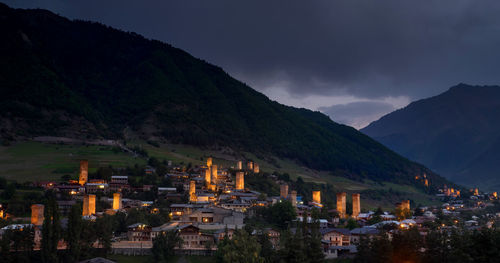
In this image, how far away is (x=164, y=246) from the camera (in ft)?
200

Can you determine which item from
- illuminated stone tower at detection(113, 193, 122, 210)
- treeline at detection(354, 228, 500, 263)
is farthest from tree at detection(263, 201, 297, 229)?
illuminated stone tower at detection(113, 193, 122, 210)

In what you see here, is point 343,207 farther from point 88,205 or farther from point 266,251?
point 88,205

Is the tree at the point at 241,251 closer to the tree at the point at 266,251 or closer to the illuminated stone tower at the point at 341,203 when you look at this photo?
the tree at the point at 266,251

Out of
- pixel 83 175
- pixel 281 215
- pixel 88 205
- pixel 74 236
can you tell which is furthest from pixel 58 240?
pixel 83 175

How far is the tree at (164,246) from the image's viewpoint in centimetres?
6037

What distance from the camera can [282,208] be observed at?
80.8 metres

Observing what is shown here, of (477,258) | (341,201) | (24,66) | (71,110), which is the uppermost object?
(24,66)

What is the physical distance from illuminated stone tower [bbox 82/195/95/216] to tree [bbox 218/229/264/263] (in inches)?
1184

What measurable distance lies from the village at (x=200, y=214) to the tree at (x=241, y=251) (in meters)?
3.97

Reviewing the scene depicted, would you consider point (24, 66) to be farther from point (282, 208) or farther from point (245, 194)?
point (282, 208)

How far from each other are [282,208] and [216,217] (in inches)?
439

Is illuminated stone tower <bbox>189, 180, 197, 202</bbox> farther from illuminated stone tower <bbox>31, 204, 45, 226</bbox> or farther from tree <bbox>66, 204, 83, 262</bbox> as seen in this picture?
tree <bbox>66, 204, 83, 262</bbox>

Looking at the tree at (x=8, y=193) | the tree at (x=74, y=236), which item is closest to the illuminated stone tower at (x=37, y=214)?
the tree at (x=8, y=193)

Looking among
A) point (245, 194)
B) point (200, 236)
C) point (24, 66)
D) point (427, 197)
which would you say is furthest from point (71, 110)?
point (427, 197)
